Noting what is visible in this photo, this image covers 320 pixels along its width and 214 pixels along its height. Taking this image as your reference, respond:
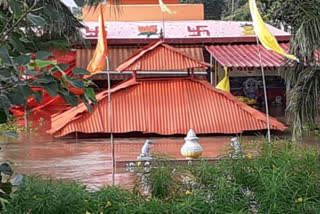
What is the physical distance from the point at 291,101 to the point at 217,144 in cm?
450

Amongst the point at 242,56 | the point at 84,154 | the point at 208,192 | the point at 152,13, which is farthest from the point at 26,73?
the point at 152,13

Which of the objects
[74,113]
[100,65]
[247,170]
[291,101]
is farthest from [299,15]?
[74,113]

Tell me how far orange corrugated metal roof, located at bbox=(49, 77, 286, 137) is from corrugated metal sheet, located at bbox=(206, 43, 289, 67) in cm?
219

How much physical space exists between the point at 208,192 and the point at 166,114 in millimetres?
9281

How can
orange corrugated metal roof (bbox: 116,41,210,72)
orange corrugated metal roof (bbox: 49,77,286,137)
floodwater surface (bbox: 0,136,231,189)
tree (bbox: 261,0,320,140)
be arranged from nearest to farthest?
tree (bbox: 261,0,320,140)
floodwater surface (bbox: 0,136,231,189)
orange corrugated metal roof (bbox: 49,77,286,137)
orange corrugated metal roof (bbox: 116,41,210,72)

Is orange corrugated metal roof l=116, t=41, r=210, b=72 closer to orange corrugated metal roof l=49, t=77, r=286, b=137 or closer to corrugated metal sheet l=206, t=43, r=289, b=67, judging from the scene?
orange corrugated metal roof l=49, t=77, r=286, b=137

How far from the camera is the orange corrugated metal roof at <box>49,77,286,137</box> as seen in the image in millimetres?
12938

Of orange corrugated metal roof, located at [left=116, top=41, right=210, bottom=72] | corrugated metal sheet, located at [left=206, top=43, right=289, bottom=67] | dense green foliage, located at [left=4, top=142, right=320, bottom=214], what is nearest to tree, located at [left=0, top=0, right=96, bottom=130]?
dense green foliage, located at [left=4, top=142, right=320, bottom=214]

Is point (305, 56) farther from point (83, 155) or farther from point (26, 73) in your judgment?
point (26, 73)

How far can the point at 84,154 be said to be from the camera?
35.6ft

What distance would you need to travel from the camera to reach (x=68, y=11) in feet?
38.6

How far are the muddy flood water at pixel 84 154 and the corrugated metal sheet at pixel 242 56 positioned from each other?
312 centimetres

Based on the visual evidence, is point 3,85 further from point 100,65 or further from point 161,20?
point 161,20

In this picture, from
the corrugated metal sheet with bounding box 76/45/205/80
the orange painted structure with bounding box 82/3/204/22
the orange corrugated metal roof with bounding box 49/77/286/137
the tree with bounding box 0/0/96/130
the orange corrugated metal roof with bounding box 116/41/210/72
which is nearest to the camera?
the tree with bounding box 0/0/96/130
